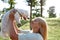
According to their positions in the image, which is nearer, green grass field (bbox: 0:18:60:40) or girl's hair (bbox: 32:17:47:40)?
girl's hair (bbox: 32:17:47:40)

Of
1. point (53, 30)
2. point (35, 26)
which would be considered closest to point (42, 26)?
point (35, 26)

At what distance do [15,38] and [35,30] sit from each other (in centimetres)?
14

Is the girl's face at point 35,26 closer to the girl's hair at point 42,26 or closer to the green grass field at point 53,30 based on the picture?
the girl's hair at point 42,26

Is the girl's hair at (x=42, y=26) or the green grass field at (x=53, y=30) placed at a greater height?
the girl's hair at (x=42, y=26)

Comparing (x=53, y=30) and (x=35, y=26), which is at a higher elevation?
(x=35, y=26)

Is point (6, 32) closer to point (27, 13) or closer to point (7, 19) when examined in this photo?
point (7, 19)

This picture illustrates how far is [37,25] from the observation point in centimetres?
148

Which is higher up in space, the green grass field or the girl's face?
the girl's face

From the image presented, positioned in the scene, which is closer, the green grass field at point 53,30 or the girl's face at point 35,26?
the girl's face at point 35,26

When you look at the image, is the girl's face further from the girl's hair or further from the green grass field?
the green grass field

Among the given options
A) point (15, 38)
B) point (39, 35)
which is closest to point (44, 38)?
point (39, 35)

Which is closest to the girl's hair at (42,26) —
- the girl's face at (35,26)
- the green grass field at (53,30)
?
the girl's face at (35,26)

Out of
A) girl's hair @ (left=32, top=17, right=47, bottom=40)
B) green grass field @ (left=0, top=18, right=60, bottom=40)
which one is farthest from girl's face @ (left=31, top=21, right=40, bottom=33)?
green grass field @ (left=0, top=18, right=60, bottom=40)

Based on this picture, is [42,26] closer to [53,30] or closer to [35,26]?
[35,26]
